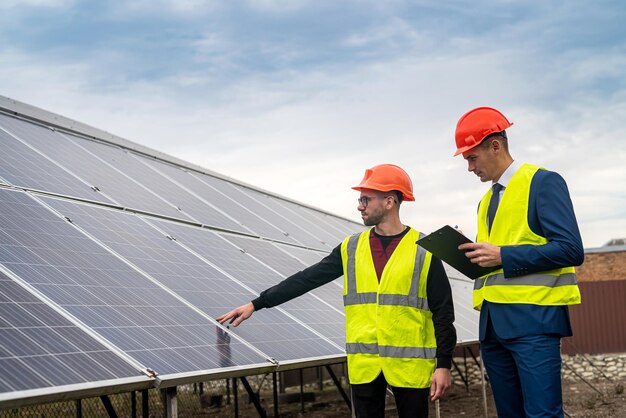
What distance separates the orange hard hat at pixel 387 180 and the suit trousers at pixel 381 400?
53.6 inches

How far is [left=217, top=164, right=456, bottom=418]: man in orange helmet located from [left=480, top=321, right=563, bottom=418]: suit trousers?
581 mm

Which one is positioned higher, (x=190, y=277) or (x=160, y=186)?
(x=160, y=186)

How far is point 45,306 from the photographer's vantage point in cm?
577

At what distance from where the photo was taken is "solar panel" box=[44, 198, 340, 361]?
7625mm

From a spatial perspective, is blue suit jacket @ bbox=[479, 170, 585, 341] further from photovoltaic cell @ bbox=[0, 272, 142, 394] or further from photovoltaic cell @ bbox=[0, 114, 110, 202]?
photovoltaic cell @ bbox=[0, 114, 110, 202]

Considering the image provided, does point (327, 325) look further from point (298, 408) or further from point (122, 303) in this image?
point (298, 408)

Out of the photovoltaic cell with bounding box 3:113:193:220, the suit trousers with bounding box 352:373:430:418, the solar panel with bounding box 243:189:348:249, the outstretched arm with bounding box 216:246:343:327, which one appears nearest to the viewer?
the suit trousers with bounding box 352:373:430:418

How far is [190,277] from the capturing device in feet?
26.9

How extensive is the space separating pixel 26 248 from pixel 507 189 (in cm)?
399

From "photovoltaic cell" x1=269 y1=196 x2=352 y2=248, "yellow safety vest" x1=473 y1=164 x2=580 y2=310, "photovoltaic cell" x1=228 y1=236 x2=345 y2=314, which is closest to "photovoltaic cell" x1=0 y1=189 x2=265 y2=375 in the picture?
"yellow safety vest" x1=473 y1=164 x2=580 y2=310

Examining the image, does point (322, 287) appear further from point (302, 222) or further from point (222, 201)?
point (302, 222)

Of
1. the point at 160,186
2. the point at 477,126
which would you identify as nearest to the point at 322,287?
the point at 160,186

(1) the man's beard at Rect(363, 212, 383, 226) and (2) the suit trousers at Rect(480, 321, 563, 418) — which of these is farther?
(1) the man's beard at Rect(363, 212, 383, 226)

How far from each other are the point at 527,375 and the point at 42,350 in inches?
118
